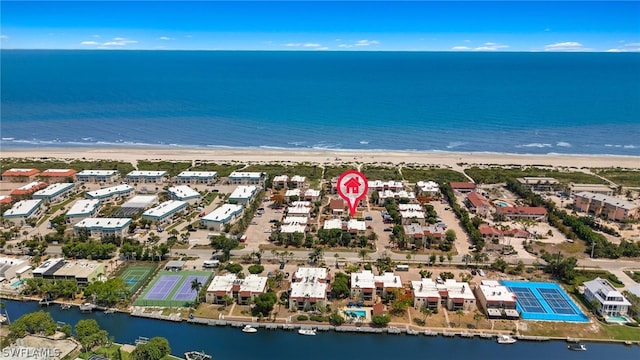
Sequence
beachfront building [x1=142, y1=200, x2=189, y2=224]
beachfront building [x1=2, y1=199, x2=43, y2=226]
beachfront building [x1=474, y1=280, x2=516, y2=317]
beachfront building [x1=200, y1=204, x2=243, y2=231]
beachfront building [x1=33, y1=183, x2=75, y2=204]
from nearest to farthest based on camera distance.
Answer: beachfront building [x1=474, y1=280, x2=516, y2=317] < beachfront building [x1=200, y1=204, x2=243, y2=231] < beachfront building [x1=142, y1=200, x2=189, y2=224] < beachfront building [x1=2, y1=199, x2=43, y2=226] < beachfront building [x1=33, y1=183, x2=75, y2=204]

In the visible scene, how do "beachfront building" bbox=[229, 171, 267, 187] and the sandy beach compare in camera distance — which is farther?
the sandy beach

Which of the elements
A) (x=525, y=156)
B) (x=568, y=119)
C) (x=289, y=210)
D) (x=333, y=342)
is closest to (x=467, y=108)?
(x=568, y=119)

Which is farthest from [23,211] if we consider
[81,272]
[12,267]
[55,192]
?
[81,272]

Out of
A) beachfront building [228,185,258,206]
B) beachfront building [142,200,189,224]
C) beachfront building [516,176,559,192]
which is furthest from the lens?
beachfront building [516,176,559,192]

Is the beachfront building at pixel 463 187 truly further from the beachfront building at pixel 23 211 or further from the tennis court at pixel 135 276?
the beachfront building at pixel 23 211

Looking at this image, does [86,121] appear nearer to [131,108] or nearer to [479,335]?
[131,108]

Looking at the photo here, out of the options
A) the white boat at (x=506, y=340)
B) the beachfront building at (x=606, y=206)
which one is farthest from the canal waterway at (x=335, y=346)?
the beachfront building at (x=606, y=206)

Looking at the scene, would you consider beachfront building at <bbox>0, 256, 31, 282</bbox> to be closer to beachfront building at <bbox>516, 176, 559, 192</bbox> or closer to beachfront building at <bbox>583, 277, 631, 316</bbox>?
beachfront building at <bbox>583, 277, 631, 316</bbox>

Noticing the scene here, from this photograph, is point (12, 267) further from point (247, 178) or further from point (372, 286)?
point (372, 286)

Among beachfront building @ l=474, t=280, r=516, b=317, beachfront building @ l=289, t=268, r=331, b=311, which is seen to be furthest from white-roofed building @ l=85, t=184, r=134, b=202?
beachfront building @ l=474, t=280, r=516, b=317
